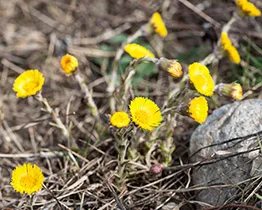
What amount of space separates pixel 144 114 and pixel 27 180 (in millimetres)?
617

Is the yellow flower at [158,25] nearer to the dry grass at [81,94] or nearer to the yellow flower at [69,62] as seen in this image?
the dry grass at [81,94]

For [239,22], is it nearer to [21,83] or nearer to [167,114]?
[167,114]

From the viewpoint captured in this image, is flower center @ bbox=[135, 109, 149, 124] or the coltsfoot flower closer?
flower center @ bbox=[135, 109, 149, 124]

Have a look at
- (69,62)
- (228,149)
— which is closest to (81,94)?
(69,62)

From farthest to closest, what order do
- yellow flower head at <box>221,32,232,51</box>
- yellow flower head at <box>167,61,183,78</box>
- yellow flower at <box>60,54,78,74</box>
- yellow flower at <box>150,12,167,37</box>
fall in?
yellow flower at <box>150,12,167,37</box>
yellow flower head at <box>221,32,232,51</box>
yellow flower at <box>60,54,78,74</box>
yellow flower head at <box>167,61,183,78</box>

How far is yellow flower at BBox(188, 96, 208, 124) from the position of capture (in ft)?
6.05

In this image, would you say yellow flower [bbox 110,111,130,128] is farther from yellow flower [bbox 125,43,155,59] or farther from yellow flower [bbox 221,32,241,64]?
yellow flower [bbox 221,32,241,64]

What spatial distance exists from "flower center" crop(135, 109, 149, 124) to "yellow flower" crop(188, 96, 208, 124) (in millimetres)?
243

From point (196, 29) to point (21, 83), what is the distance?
1.57 m

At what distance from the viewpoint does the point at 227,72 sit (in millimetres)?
2734

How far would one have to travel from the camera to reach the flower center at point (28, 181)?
171 cm

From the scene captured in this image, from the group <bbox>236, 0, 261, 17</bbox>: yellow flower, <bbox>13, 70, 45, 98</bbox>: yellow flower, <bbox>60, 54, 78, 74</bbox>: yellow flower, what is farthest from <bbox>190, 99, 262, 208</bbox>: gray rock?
<bbox>13, 70, 45, 98</bbox>: yellow flower

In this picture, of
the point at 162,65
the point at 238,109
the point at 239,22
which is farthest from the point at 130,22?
the point at 238,109

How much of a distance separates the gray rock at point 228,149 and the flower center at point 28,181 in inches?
31.8
